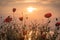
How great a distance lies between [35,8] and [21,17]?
0.53 feet

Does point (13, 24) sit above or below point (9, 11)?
below

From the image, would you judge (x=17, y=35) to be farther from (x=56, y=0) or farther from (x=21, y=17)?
(x=56, y=0)

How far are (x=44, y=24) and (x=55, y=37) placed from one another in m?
0.16

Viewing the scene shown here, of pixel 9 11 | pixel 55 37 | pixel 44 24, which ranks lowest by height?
pixel 55 37

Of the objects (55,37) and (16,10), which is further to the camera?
(16,10)

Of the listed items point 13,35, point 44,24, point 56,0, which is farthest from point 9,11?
point 56,0

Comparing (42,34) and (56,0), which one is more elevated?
(56,0)

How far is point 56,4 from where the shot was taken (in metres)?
1.62

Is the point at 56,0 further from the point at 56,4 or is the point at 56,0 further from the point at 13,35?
the point at 13,35

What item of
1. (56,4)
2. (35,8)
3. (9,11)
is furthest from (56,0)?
(9,11)

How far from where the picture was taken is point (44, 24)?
5.08ft

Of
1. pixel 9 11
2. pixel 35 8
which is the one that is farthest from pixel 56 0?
pixel 9 11

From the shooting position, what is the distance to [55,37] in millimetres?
1504

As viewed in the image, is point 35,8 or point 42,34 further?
point 35,8
